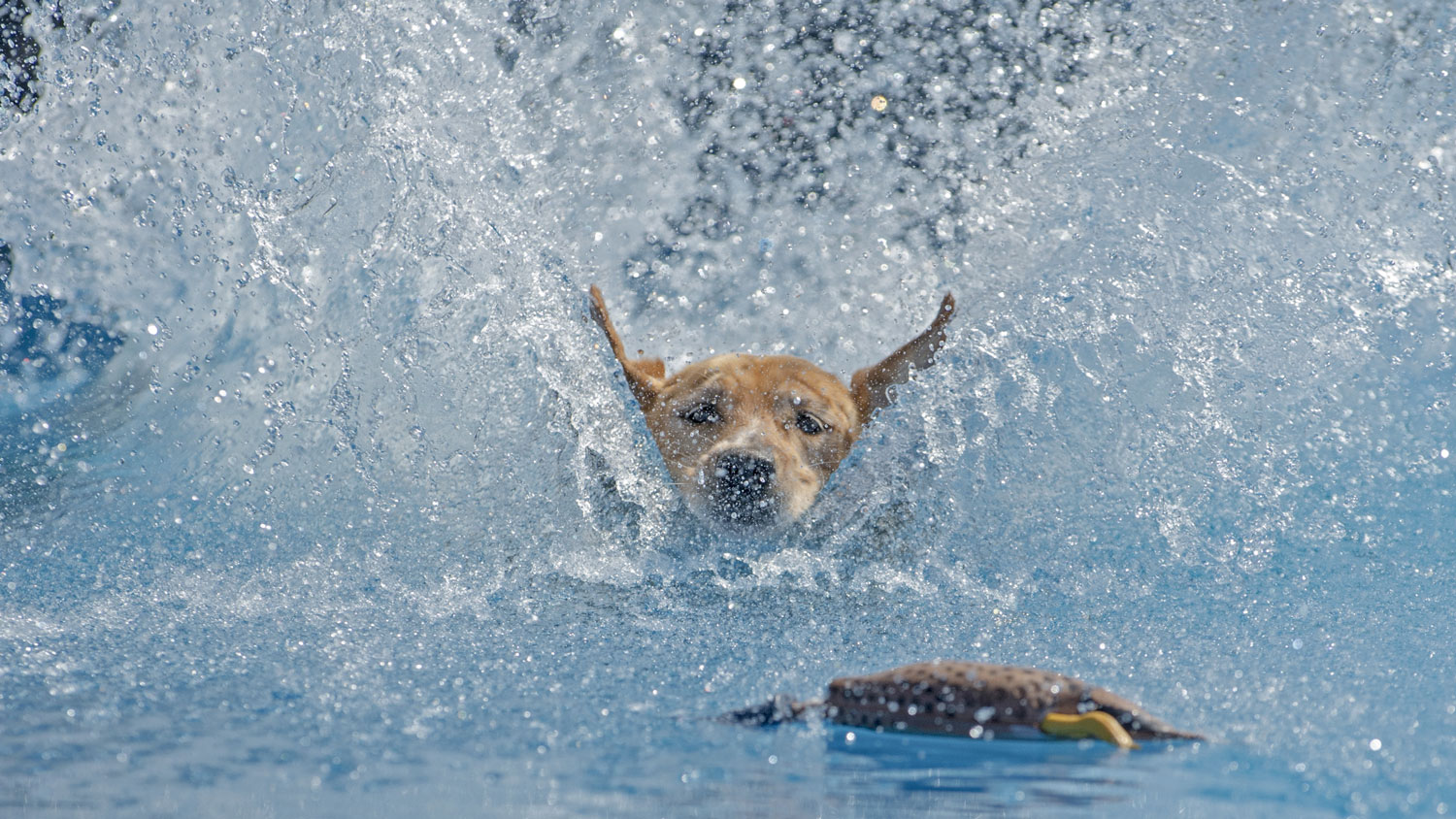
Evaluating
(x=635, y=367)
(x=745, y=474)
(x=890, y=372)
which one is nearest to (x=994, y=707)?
(x=745, y=474)

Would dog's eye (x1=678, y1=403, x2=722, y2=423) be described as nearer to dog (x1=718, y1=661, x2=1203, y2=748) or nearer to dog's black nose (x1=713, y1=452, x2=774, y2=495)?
dog's black nose (x1=713, y1=452, x2=774, y2=495)

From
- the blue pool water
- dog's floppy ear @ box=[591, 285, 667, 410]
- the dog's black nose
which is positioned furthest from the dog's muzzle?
dog's floppy ear @ box=[591, 285, 667, 410]

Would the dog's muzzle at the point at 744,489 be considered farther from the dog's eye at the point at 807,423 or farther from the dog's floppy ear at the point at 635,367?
the dog's floppy ear at the point at 635,367

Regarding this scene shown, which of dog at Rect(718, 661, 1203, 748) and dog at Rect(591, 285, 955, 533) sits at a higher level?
dog at Rect(591, 285, 955, 533)

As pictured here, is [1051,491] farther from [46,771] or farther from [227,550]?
[46,771]

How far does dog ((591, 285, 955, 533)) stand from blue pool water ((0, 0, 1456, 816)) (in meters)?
0.11

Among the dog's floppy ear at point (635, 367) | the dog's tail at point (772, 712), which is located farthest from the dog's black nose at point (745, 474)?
the dog's tail at point (772, 712)

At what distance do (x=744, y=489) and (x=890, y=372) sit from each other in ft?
3.28

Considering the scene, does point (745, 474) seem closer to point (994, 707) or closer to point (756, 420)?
point (756, 420)

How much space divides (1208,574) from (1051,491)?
2.21 ft

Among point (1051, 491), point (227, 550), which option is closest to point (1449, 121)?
point (1051, 491)

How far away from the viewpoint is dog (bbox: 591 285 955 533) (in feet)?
13.4

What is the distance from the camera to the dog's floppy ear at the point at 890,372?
4535 mm

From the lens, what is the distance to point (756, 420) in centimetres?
444
